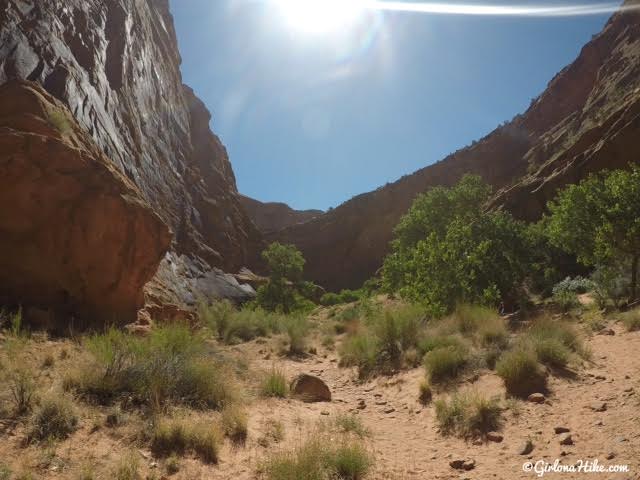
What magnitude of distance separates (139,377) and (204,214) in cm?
4040

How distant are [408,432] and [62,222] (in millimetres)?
9253

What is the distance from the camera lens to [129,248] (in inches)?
463

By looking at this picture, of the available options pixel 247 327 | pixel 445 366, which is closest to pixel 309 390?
pixel 445 366

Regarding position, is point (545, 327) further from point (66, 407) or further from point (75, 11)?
point (75, 11)

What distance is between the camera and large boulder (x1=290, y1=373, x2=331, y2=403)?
25.4 ft

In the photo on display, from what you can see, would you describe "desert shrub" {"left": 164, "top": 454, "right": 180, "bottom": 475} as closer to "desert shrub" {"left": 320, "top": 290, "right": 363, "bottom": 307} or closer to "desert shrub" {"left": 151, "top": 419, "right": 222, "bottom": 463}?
"desert shrub" {"left": 151, "top": 419, "right": 222, "bottom": 463}

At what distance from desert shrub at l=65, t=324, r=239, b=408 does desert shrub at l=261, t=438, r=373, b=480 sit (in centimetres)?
193

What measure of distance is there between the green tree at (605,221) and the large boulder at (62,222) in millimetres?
13345

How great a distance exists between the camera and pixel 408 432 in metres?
6.08

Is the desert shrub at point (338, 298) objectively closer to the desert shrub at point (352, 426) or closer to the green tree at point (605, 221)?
the green tree at point (605, 221)

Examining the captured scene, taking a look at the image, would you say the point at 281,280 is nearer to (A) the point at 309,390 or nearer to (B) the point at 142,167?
(B) the point at 142,167

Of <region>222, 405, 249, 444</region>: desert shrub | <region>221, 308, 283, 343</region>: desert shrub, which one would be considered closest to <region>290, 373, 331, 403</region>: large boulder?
<region>222, 405, 249, 444</region>: desert shrub

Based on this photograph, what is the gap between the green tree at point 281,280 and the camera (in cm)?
3450

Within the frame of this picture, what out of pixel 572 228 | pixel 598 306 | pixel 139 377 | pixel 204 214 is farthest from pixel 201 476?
pixel 204 214
